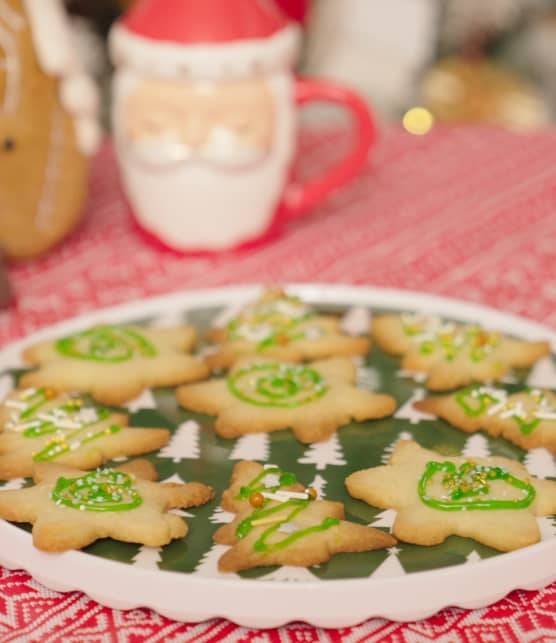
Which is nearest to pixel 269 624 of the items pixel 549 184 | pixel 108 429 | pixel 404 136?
pixel 108 429

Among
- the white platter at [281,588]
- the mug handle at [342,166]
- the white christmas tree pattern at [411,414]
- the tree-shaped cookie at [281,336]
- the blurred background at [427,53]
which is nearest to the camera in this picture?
the white platter at [281,588]

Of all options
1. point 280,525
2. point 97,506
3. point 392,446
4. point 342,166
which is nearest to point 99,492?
point 97,506

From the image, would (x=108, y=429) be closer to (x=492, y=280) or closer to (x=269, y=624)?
(x=269, y=624)

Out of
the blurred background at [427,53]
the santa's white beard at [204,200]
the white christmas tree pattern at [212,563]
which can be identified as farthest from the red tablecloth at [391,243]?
the blurred background at [427,53]

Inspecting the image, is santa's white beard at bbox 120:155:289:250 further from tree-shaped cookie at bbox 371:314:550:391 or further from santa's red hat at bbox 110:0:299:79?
tree-shaped cookie at bbox 371:314:550:391

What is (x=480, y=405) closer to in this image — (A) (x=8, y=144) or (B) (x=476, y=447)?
(B) (x=476, y=447)

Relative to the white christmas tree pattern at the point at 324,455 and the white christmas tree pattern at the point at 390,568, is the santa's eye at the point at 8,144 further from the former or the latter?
the white christmas tree pattern at the point at 390,568
